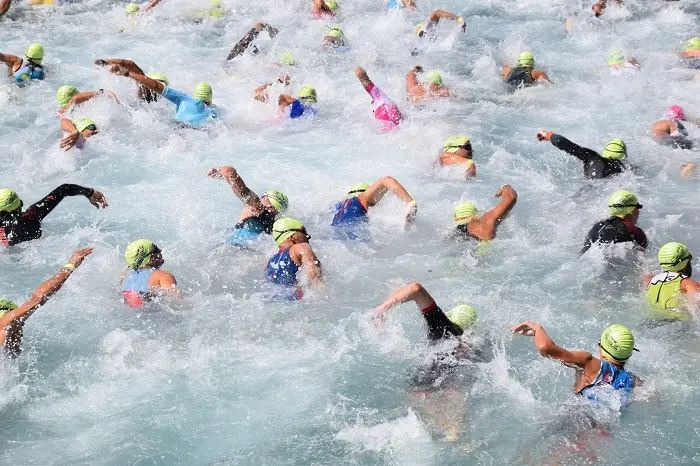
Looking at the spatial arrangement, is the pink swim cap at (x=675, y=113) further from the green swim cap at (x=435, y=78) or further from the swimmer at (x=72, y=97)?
the swimmer at (x=72, y=97)

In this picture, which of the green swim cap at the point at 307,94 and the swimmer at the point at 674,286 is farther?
the green swim cap at the point at 307,94

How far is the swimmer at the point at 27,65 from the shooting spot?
1484 centimetres

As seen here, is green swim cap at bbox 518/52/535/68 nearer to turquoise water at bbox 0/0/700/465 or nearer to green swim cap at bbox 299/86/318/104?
turquoise water at bbox 0/0/700/465

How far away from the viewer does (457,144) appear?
11.3 metres

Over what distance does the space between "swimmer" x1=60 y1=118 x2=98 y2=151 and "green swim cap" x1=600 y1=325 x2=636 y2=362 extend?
350 inches

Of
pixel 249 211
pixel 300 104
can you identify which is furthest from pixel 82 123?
pixel 249 211

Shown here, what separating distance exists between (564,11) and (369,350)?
13.8 m

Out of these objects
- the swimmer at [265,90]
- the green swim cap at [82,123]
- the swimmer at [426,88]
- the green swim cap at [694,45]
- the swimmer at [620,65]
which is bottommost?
the swimmer at [265,90]

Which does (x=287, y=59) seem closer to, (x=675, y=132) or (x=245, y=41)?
(x=245, y=41)

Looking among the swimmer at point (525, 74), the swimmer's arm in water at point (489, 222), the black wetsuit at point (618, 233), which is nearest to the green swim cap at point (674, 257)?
the black wetsuit at point (618, 233)

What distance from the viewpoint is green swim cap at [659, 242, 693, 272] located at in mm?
7809

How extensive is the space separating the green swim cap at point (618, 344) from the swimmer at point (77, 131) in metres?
8.88

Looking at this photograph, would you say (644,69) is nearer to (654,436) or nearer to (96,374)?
(654,436)

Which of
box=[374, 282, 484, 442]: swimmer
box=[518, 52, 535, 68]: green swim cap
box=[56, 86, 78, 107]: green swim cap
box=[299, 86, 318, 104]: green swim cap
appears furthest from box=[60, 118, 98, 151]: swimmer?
box=[518, 52, 535, 68]: green swim cap
